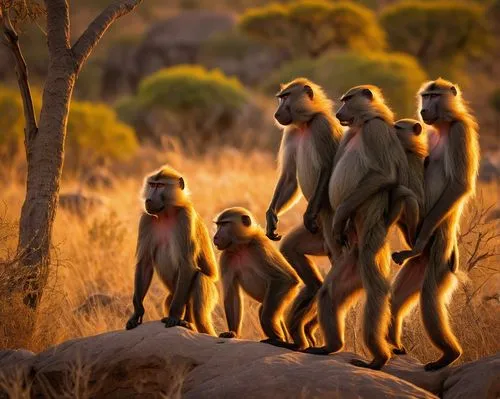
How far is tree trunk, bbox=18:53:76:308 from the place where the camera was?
6.23 meters

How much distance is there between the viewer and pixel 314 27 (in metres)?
27.4

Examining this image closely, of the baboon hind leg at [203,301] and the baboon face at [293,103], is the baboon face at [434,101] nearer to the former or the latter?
the baboon face at [293,103]

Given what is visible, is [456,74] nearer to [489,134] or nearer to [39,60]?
[489,134]

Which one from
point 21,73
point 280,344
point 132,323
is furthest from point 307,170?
point 21,73

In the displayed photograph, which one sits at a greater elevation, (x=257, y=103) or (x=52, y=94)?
(x=257, y=103)

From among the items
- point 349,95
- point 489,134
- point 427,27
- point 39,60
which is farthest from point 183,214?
point 39,60

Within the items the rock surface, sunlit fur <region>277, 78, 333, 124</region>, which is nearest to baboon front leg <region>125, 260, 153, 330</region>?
the rock surface

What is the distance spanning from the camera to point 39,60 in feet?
113

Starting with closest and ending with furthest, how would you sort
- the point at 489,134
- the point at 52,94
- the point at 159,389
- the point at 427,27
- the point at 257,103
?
the point at 159,389
the point at 52,94
the point at 257,103
the point at 489,134
the point at 427,27

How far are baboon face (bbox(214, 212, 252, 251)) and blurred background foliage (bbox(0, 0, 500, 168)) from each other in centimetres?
1000

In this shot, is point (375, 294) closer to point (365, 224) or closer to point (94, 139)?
point (365, 224)

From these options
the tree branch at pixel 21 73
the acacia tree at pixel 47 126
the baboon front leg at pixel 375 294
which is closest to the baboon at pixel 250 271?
the baboon front leg at pixel 375 294

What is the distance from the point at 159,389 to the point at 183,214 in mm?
1075

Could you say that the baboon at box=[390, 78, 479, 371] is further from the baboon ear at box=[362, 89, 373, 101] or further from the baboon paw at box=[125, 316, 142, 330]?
the baboon paw at box=[125, 316, 142, 330]
